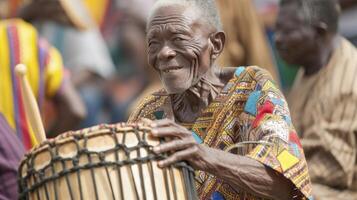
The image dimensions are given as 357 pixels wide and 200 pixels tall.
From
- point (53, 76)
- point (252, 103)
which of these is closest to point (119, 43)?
point (53, 76)

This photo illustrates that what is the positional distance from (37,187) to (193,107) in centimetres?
83

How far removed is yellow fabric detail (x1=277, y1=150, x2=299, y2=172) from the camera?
15.9 feet

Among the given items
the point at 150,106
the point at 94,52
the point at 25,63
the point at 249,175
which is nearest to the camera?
the point at 249,175

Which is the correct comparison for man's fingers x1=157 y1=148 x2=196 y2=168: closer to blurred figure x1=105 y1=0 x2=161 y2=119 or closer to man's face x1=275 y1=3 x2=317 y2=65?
man's face x1=275 y1=3 x2=317 y2=65

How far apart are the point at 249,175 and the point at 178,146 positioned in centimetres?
29

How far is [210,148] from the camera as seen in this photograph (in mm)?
4766

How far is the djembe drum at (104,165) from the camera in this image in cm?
466

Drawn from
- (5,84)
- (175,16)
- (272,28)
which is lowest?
(175,16)

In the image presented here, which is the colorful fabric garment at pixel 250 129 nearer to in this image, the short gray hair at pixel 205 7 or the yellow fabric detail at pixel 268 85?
the yellow fabric detail at pixel 268 85

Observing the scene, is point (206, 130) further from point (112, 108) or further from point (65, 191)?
point (112, 108)

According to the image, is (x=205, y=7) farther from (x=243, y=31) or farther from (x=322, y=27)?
(x=243, y=31)

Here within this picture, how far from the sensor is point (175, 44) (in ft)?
16.8

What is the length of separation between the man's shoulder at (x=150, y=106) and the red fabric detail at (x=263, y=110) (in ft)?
1.68

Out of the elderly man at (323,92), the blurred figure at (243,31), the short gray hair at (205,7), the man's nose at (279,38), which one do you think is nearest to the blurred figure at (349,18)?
the blurred figure at (243,31)
